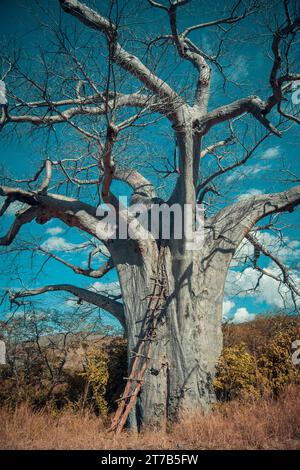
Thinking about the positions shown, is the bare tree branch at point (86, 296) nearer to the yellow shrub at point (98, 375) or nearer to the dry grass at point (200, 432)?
the yellow shrub at point (98, 375)

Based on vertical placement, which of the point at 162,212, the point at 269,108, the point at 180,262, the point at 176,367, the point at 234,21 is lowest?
the point at 176,367

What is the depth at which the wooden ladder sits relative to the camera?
181 inches

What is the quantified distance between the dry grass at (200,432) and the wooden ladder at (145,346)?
0.36 m

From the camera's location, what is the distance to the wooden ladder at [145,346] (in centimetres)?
459

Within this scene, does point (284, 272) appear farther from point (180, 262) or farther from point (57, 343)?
point (57, 343)

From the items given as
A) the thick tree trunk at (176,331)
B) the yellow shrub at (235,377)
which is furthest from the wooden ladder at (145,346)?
the yellow shrub at (235,377)

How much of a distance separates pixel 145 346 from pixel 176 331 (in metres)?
0.53

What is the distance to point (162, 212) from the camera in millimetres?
5824

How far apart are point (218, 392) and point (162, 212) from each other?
3020 millimetres

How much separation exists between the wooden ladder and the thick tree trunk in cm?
6

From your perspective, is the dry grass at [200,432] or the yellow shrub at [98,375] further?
the yellow shrub at [98,375]

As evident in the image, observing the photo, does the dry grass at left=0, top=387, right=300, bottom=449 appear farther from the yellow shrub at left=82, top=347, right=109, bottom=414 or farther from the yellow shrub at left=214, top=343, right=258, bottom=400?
the yellow shrub at left=82, top=347, right=109, bottom=414
